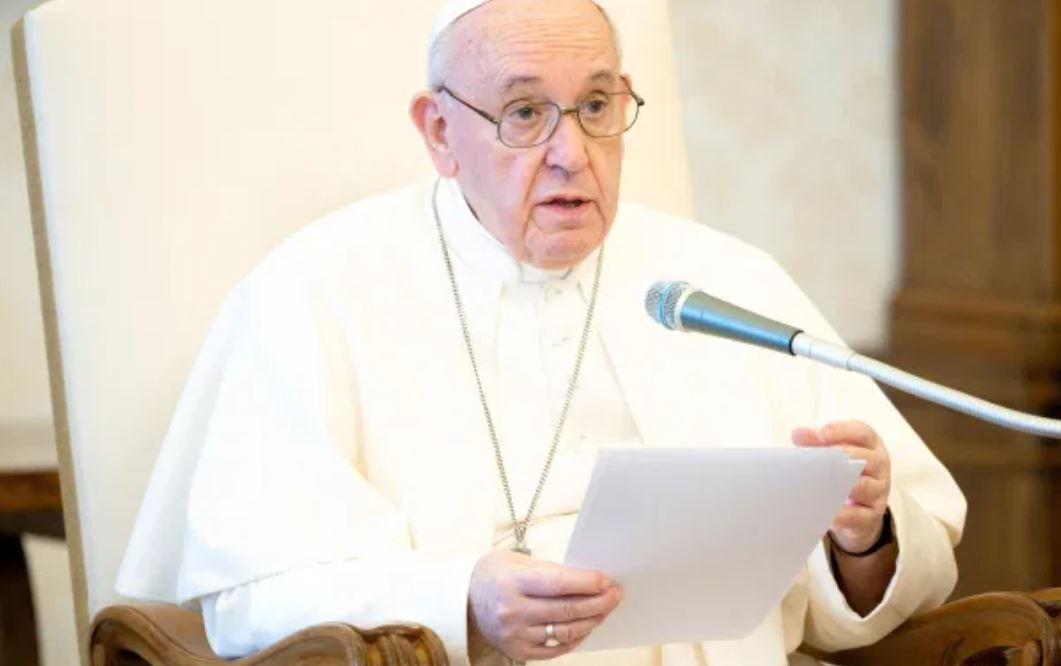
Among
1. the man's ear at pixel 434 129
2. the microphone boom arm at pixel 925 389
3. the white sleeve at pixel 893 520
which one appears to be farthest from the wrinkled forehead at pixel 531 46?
the microphone boom arm at pixel 925 389

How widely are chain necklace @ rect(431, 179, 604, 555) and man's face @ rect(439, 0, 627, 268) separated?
0.61 ft

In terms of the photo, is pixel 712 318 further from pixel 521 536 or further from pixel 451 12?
pixel 451 12

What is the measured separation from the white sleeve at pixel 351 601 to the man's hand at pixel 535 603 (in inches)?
1.9

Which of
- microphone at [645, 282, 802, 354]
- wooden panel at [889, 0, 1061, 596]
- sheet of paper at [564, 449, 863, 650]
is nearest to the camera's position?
microphone at [645, 282, 802, 354]

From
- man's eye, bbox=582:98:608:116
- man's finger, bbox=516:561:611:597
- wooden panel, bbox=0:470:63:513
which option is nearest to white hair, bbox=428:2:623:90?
man's eye, bbox=582:98:608:116

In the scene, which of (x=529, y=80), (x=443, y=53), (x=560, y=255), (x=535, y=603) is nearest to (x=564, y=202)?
(x=560, y=255)

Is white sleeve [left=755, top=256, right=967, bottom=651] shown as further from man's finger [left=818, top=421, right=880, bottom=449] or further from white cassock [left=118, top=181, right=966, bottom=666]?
man's finger [left=818, top=421, right=880, bottom=449]

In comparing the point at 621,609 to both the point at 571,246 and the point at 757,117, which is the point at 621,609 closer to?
the point at 571,246

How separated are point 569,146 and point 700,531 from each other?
74 cm

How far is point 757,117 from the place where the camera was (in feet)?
18.8

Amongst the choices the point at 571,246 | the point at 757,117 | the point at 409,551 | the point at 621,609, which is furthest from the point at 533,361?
the point at 757,117

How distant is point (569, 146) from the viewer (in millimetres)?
3164

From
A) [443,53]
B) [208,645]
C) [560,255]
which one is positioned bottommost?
[208,645]

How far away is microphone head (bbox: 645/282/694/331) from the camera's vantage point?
2492mm
